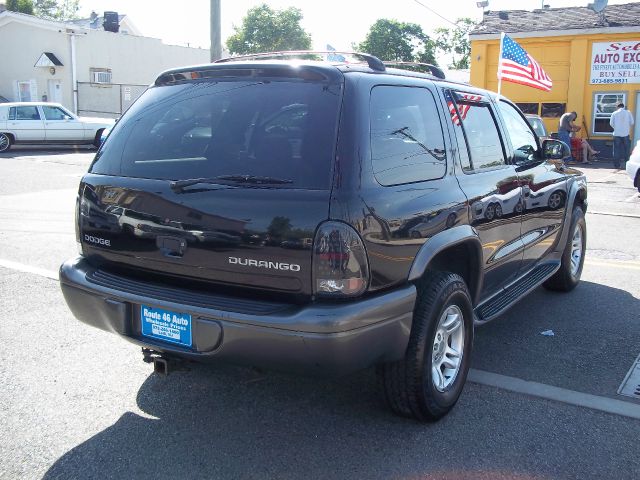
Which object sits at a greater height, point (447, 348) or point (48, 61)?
point (48, 61)

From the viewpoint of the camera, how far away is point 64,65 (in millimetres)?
29703

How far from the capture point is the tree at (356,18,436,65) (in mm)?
63688

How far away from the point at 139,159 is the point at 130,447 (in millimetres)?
1457

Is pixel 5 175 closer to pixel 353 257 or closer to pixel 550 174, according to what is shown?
pixel 550 174

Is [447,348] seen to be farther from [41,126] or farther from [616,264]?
[41,126]

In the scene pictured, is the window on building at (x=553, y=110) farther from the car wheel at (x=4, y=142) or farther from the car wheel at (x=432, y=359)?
the car wheel at (x=432, y=359)

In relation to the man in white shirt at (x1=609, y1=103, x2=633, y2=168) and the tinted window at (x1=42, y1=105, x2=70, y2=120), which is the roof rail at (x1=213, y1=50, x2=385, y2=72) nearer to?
the man in white shirt at (x1=609, y1=103, x2=633, y2=168)

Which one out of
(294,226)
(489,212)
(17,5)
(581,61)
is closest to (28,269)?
(294,226)

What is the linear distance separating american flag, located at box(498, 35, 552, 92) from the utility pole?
6508mm

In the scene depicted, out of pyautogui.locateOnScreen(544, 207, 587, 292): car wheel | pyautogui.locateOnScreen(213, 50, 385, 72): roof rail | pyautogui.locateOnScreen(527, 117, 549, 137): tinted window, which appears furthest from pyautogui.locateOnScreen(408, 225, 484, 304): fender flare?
pyautogui.locateOnScreen(527, 117, 549, 137): tinted window

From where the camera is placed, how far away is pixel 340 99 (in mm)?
3100

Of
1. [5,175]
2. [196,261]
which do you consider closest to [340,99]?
[196,261]

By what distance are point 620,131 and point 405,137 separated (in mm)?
16390

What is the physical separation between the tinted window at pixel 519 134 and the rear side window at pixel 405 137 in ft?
4.17
